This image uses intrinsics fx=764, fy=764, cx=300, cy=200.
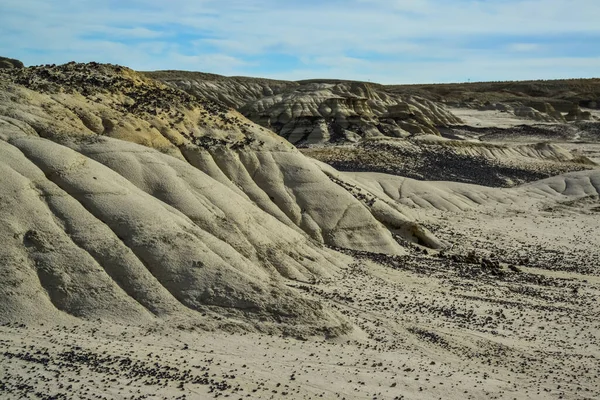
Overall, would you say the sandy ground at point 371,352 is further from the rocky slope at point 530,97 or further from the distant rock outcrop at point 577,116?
the rocky slope at point 530,97

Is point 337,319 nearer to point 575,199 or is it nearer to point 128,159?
point 128,159

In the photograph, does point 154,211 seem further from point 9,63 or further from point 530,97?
point 530,97

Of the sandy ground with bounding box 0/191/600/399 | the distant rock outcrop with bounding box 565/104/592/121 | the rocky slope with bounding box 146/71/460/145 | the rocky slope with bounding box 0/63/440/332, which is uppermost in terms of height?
the distant rock outcrop with bounding box 565/104/592/121

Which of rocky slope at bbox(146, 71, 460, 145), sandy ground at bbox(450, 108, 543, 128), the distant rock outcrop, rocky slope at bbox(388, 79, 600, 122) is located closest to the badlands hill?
rocky slope at bbox(146, 71, 460, 145)

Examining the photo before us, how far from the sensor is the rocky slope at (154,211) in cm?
1605

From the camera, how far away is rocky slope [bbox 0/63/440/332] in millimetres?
16047

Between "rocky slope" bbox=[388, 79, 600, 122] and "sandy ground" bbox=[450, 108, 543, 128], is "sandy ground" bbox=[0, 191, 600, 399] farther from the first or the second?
"rocky slope" bbox=[388, 79, 600, 122]

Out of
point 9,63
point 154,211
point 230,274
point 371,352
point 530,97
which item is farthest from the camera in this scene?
point 530,97

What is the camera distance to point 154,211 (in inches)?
724

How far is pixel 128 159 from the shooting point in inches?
832

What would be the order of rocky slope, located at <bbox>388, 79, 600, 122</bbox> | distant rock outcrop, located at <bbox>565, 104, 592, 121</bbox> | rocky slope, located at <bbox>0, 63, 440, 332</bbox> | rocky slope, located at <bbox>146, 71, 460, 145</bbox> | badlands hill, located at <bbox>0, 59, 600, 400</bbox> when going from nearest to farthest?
badlands hill, located at <bbox>0, 59, 600, 400</bbox> → rocky slope, located at <bbox>0, 63, 440, 332</bbox> → rocky slope, located at <bbox>146, 71, 460, 145</bbox> → distant rock outcrop, located at <bbox>565, 104, 592, 121</bbox> → rocky slope, located at <bbox>388, 79, 600, 122</bbox>

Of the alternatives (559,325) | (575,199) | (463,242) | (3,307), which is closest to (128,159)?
(3,307)

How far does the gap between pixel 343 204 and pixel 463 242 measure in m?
6.20

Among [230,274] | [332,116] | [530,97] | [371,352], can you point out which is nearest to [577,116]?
[530,97]
